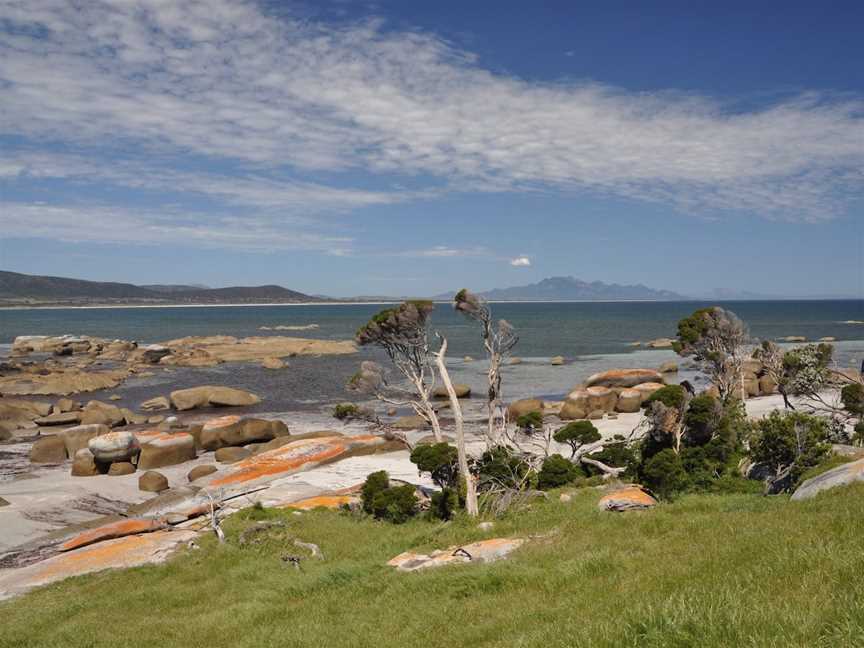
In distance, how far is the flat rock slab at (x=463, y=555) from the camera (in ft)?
44.6

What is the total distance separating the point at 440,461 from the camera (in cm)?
2578

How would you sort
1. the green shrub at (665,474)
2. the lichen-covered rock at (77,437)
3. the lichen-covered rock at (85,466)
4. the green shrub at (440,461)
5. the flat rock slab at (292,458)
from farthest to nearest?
the lichen-covered rock at (77,437), the lichen-covered rock at (85,466), the flat rock slab at (292,458), the green shrub at (440,461), the green shrub at (665,474)

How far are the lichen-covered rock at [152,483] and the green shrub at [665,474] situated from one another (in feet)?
76.0

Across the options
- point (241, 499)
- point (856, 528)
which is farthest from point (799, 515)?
point (241, 499)

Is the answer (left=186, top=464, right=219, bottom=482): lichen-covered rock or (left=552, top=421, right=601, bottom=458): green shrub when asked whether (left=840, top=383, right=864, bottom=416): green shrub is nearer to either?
(left=552, top=421, right=601, bottom=458): green shrub

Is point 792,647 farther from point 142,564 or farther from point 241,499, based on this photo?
point 241,499

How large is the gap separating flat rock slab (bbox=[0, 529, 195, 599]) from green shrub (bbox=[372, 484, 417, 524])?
649 cm

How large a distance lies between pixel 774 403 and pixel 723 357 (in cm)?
1241

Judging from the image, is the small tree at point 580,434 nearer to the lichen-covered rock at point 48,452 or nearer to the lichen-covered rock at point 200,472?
the lichen-covered rock at point 200,472

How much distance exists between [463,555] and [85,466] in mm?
28455

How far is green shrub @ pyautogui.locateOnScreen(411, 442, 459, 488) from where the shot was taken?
25828mm

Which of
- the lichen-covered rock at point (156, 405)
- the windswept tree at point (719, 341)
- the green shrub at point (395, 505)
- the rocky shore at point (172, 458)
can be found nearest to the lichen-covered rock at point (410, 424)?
the rocky shore at point (172, 458)

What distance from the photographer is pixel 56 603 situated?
15898mm

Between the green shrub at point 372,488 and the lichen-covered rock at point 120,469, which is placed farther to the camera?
the lichen-covered rock at point 120,469
